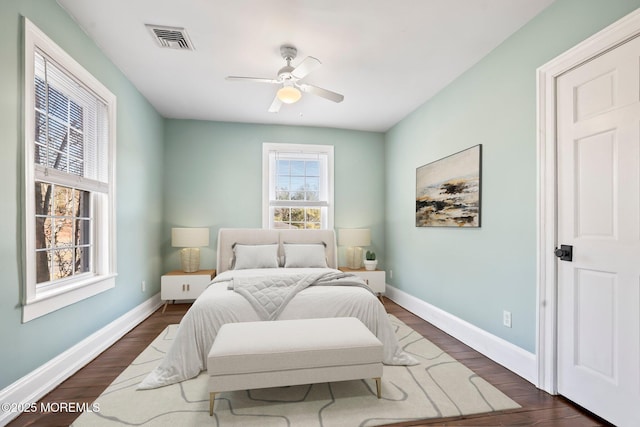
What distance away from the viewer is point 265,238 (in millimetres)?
4367

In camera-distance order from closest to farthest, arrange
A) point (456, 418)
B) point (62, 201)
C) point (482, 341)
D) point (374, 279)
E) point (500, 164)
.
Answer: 1. point (456, 418)
2. point (62, 201)
3. point (500, 164)
4. point (482, 341)
5. point (374, 279)

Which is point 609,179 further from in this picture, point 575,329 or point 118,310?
point 118,310

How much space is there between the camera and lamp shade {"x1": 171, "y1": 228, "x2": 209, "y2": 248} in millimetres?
4258

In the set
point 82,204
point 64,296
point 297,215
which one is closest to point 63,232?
point 82,204

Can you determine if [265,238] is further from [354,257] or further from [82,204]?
[82,204]

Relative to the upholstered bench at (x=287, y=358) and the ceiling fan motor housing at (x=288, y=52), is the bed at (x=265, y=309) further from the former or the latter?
the ceiling fan motor housing at (x=288, y=52)

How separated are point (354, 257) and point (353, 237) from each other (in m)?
0.30

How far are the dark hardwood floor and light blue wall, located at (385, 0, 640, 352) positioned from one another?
299 millimetres

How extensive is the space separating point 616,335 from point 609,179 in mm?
920

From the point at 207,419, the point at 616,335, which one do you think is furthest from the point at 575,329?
the point at 207,419

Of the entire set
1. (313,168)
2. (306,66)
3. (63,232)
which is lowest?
(63,232)

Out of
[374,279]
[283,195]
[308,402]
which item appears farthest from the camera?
[283,195]

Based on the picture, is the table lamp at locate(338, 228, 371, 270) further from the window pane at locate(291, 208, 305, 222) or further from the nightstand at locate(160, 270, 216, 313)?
the nightstand at locate(160, 270, 216, 313)

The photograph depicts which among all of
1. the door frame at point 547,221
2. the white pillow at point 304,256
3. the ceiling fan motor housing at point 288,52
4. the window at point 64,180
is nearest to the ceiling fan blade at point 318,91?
the ceiling fan motor housing at point 288,52
